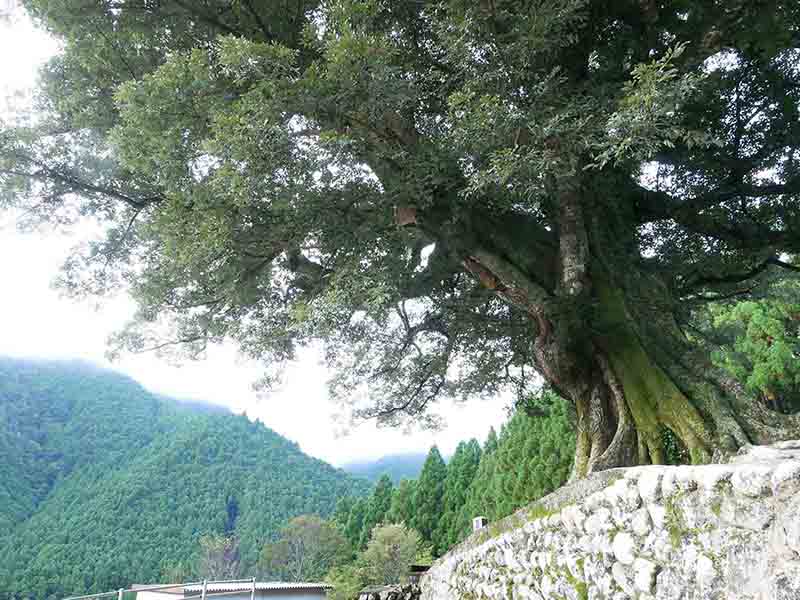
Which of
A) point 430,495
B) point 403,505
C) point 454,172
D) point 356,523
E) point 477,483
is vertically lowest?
point 356,523

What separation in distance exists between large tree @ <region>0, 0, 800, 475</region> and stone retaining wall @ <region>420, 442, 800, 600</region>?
1.14 metres

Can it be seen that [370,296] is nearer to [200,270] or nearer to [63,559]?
[200,270]

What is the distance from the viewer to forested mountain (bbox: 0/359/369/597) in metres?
31.9

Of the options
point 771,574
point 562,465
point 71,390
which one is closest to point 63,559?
point 71,390

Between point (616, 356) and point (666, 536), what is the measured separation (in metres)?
2.51

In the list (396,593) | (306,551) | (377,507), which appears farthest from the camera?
(377,507)

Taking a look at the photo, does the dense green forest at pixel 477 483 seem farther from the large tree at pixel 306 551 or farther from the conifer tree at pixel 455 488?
the large tree at pixel 306 551

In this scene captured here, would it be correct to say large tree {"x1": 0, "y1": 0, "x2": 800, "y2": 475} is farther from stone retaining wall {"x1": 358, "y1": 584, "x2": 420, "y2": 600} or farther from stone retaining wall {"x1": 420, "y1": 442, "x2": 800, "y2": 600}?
stone retaining wall {"x1": 358, "y1": 584, "x2": 420, "y2": 600}

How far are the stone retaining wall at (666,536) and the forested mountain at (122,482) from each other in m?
31.1

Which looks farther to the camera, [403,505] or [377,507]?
[377,507]

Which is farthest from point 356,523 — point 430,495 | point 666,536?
point 666,536

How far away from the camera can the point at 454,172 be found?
15.3 ft

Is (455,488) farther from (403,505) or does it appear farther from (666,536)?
(666,536)

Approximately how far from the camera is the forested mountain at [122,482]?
3188 centimetres
